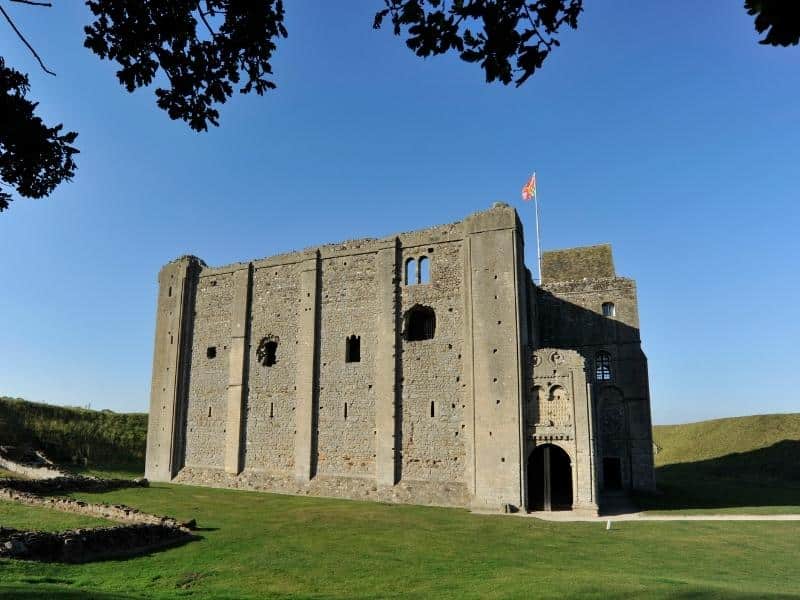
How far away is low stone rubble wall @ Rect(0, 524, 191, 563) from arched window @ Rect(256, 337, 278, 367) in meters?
14.5

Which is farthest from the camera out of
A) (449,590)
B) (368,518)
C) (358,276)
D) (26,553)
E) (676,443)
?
(676,443)

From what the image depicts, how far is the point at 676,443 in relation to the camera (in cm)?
4959

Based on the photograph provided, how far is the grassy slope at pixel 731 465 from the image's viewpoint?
24922mm

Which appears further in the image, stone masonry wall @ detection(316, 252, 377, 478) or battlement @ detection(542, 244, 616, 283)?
battlement @ detection(542, 244, 616, 283)

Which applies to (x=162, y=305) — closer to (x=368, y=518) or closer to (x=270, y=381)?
(x=270, y=381)

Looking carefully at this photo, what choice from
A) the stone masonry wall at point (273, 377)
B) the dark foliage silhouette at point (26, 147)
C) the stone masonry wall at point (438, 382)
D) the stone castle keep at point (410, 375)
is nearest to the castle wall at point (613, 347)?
the stone castle keep at point (410, 375)

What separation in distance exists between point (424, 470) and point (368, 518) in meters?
4.88

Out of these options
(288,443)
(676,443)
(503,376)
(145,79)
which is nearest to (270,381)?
(288,443)

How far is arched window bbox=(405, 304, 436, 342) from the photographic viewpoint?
26.6 metres

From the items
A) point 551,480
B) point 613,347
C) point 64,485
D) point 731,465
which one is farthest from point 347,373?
point 731,465

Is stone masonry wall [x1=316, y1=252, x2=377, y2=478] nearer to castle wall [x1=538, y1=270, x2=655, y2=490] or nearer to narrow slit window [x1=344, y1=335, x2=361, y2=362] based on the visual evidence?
narrow slit window [x1=344, y1=335, x2=361, y2=362]

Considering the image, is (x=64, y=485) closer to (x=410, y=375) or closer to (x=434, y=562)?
(x=410, y=375)

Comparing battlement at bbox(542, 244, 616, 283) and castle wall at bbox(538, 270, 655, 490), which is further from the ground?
battlement at bbox(542, 244, 616, 283)

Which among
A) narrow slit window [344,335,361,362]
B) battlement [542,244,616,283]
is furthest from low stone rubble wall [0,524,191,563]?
battlement [542,244,616,283]
